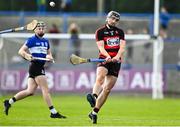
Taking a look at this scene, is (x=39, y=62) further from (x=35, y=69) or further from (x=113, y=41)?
(x=113, y=41)

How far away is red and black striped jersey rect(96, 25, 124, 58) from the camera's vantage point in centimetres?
1903

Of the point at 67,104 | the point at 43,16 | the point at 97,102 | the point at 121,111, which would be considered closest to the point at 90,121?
the point at 97,102

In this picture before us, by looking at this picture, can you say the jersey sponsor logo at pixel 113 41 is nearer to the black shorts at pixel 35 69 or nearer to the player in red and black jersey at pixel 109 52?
the player in red and black jersey at pixel 109 52

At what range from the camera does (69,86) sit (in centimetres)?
3294

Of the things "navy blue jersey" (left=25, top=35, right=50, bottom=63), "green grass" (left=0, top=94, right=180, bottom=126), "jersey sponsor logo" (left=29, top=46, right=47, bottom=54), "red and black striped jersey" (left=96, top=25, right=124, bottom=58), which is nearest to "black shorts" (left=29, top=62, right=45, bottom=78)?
"navy blue jersey" (left=25, top=35, right=50, bottom=63)

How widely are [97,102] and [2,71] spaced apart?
14463 millimetres

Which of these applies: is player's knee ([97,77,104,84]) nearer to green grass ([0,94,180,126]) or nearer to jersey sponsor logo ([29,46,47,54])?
green grass ([0,94,180,126])

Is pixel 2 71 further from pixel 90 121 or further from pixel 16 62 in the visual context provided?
pixel 90 121

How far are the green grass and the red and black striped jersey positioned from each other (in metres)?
1.66

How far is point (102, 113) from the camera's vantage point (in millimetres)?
22938

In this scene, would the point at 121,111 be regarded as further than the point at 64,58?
No

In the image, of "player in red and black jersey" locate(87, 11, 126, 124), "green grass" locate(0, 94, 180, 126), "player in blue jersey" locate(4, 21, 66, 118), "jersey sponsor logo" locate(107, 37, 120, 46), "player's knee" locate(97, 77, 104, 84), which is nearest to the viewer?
"player in red and black jersey" locate(87, 11, 126, 124)

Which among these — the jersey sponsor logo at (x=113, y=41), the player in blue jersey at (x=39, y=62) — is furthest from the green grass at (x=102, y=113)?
the jersey sponsor logo at (x=113, y=41)

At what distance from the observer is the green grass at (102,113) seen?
18.9m
